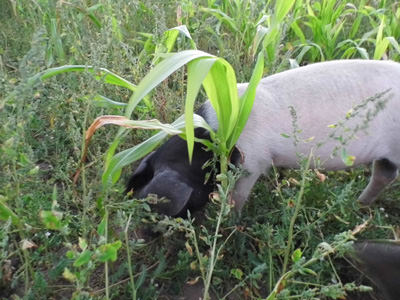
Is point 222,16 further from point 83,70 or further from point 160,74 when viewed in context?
point 160,74

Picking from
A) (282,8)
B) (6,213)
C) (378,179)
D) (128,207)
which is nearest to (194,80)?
(128,207)

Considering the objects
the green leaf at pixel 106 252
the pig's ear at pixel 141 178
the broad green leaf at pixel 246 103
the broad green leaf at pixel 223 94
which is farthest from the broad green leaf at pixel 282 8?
the green leaf at pixel 106 252

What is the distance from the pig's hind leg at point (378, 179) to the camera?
1.91 metres

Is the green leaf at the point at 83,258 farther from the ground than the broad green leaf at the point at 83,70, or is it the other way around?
the broad green leaf at the point at 83,70

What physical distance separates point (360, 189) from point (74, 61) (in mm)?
1776

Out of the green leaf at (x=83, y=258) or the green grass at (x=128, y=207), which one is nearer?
the green leaf at (x=83, y=258)

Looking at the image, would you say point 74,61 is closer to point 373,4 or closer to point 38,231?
point 38,231

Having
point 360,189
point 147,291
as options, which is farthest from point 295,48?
point 147,291

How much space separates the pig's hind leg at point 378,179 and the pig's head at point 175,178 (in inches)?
30.4

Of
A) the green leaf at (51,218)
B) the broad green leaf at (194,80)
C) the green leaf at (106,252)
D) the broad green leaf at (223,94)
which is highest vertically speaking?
the broad green leaf at (194,80)

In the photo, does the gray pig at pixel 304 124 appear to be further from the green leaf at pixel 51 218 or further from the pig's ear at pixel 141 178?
the green leaf at pixel 51 218

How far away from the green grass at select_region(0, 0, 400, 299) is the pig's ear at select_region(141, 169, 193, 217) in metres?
0.07

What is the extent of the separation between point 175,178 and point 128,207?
0.70 ft

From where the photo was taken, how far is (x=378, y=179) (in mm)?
1971
